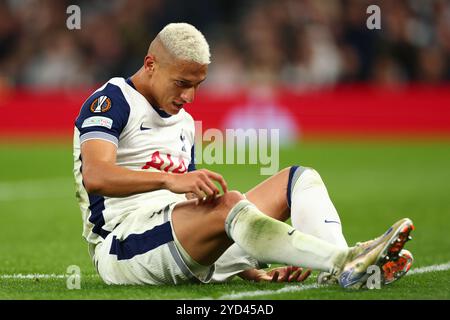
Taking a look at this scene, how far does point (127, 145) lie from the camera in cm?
600

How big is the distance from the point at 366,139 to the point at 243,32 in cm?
381

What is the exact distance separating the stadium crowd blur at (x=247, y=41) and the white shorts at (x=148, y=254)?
1510 centimetres

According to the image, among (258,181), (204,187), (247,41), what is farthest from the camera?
(247,41)

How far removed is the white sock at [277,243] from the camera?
526 centimetres

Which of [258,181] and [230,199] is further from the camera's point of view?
[258,181]

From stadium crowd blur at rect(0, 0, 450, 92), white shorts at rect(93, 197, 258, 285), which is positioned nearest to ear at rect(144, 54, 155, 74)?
white shorts at rect(93, 197, 258, 285)

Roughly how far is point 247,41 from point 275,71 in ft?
3.94

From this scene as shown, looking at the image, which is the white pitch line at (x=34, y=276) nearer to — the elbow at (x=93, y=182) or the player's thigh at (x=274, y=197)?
the elbow at (x=93, y=182)

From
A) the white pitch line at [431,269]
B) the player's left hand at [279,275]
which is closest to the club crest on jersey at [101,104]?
the player's left hand at [279,275]

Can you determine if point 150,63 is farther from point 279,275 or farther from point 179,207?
point 279,275

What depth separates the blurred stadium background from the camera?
20453 millimetres

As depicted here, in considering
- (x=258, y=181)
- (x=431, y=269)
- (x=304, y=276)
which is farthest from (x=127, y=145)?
(x=258, y=181)

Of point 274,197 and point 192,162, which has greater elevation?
point 192,162

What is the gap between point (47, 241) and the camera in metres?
9.14
